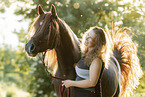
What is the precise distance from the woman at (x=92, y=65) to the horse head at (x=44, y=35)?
368 mm

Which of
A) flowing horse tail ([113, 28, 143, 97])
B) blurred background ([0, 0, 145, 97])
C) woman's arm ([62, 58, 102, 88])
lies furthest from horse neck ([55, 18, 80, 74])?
blurred background ([0, 0, 145, 97])

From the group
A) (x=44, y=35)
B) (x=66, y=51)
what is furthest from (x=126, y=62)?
(x=44, y=35)

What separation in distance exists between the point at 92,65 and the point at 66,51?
Answer: 52 centimetres

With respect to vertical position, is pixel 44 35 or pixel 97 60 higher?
pixel 44 35

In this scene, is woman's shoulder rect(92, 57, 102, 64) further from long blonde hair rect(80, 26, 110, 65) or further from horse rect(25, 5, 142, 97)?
horse rect(25, 5, 142, 97)

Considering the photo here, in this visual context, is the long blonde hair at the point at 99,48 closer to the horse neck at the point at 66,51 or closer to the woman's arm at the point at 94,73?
the woman's arm at the point at 94,73

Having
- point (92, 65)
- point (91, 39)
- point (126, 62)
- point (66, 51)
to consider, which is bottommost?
point (126, 62)

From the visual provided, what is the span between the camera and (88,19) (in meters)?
5.68

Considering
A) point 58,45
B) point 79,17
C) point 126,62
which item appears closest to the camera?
point 58,45

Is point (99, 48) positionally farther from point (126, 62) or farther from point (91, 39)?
point (126, 62)

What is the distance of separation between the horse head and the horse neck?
0.24 ft

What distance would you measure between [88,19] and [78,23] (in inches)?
13.9

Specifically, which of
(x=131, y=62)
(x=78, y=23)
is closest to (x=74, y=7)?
(x=78, y=23)

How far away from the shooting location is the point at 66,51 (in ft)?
6.77
